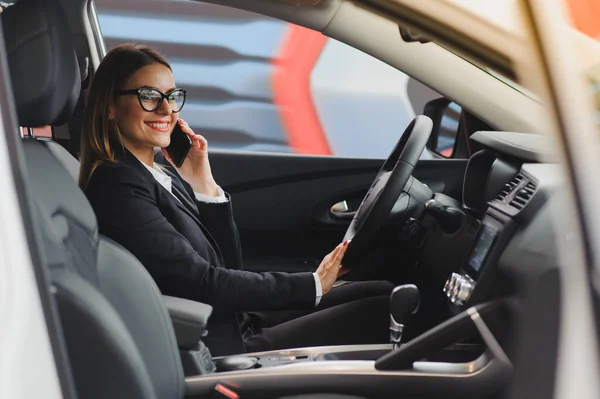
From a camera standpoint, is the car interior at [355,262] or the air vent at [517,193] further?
the air vent at [517,193]

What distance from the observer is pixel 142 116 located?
1.63 m

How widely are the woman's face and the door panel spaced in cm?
96

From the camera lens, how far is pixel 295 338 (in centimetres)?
178

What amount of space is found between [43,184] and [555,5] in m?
0.75

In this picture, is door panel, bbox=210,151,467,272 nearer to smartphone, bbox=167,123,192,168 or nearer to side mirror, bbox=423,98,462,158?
side mirror, bbox=423,98,462,158

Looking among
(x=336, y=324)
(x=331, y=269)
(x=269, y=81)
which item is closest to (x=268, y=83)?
(x=269, y=81)

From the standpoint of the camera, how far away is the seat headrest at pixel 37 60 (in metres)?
1.14

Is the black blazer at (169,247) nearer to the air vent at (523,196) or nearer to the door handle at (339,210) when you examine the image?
the air vent at (523,196)

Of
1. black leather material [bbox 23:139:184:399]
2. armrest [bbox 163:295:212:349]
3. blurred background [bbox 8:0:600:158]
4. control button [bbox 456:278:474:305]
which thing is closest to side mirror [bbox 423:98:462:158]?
control button [bbox 456:278:474:305]

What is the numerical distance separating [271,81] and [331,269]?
3.54 meters

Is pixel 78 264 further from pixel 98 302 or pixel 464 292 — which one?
pixel 464 292

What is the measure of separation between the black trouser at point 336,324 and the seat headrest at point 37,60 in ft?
2.56

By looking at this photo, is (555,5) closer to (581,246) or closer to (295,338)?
(581,246)

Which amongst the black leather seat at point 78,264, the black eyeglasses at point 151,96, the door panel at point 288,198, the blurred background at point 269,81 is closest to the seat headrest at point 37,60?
the black leather seat at point 78,264
